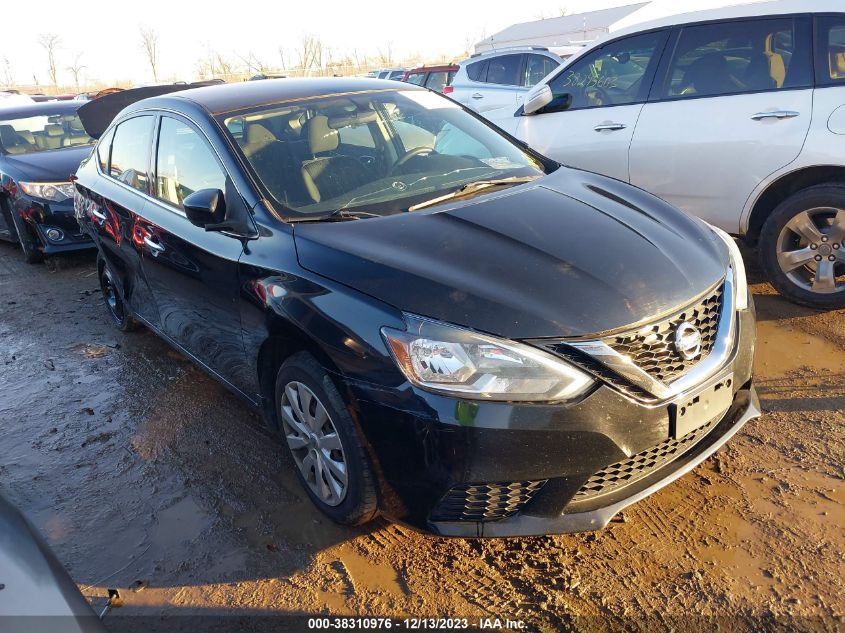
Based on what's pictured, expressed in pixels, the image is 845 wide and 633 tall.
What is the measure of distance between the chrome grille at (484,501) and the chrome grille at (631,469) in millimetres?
182

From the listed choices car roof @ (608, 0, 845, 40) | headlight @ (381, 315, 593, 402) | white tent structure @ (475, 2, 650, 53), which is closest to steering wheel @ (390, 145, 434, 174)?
headlight @ (381, 315, 593, 402)

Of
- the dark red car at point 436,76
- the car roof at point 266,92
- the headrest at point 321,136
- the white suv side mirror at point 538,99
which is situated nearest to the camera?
the headrest at point 321,136

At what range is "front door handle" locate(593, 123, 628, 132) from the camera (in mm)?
4844

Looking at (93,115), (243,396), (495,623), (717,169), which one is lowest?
(495,623)

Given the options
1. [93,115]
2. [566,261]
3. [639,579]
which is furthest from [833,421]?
[93,115]

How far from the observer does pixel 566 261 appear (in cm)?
243

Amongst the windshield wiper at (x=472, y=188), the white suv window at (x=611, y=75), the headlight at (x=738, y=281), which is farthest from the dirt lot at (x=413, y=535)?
the white suv window at (x=611, y=75)

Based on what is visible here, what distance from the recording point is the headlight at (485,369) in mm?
2102

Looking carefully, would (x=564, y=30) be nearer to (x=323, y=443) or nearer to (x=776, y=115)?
(x=776, y=115)

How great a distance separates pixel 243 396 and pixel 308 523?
0.73m

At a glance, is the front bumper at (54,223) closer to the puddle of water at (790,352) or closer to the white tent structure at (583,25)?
the puddle of water at (790,352)

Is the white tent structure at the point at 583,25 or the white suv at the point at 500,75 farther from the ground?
the white tent structure at the point at 583,25

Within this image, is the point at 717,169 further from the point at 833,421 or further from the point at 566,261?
the point at 566,261

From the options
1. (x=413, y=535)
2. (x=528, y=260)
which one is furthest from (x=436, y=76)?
(x=413, y=535)
